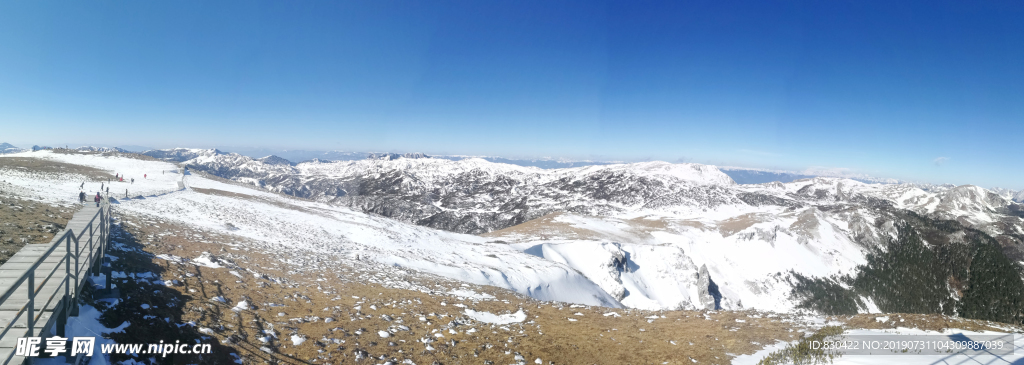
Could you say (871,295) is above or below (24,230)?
below

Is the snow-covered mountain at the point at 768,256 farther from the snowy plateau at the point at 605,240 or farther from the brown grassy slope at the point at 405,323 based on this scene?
the brown grassy slope at the point at 405,323

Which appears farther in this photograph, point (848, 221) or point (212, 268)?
point (848, 221)

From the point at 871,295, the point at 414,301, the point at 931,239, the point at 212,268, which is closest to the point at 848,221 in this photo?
the point at 931,239

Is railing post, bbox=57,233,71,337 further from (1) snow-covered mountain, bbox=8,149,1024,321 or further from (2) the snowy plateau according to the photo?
(1) snow-covered mountain, bbox=8,149,1024,321

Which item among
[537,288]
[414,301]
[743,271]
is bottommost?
[743,271]

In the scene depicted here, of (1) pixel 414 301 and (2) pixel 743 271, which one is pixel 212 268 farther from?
(2) pixel 743 271

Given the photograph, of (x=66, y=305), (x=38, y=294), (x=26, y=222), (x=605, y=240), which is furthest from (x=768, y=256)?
(x=26, y=222)

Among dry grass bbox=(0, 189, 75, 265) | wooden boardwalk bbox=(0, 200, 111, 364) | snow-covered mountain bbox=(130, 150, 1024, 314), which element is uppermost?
wooden boardwalk bbox=(0, 200, 111, 364)

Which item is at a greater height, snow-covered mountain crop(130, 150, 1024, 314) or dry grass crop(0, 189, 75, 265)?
dry grass crop(0, 189, 75, 265)

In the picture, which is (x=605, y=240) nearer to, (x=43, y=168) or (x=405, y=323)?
(x=405, y=323)

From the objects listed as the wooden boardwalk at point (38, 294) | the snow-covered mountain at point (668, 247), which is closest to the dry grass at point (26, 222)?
the wooden boardwalk at point (38, 294)

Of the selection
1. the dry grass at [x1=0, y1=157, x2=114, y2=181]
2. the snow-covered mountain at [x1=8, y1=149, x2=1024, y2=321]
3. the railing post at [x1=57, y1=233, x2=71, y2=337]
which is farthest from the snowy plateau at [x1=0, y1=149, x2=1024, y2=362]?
the railing post at [x1=57, y1=233, x2=71, y2=337]
